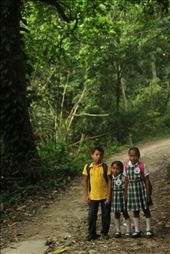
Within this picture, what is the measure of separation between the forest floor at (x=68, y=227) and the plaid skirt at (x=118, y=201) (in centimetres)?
50

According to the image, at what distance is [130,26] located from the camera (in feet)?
75.8

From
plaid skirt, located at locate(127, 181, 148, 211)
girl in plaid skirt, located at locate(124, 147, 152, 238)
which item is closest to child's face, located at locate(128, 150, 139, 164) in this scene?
girl in plaid skirt, located at locate(124, 147, 152, 238)

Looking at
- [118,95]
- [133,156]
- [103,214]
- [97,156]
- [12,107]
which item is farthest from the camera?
[118,95]

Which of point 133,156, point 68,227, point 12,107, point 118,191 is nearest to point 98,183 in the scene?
point 118,191

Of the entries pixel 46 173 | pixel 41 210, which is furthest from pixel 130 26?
pixel 41 210

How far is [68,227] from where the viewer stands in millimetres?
8734

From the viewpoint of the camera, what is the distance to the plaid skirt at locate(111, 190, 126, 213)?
6785 millimetres

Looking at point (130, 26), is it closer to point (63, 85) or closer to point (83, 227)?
point (63, 85)

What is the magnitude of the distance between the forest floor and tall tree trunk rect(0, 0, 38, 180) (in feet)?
4.19

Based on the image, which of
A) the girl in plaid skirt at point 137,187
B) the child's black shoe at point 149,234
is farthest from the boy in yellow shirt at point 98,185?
the child's black shoe at point 149,234

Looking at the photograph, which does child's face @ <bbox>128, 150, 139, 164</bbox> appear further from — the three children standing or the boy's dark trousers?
the boy's dark trousers

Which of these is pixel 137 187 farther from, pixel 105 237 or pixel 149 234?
pixel 105 237

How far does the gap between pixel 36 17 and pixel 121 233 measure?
1176 cm

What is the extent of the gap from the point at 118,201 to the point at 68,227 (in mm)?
2275
